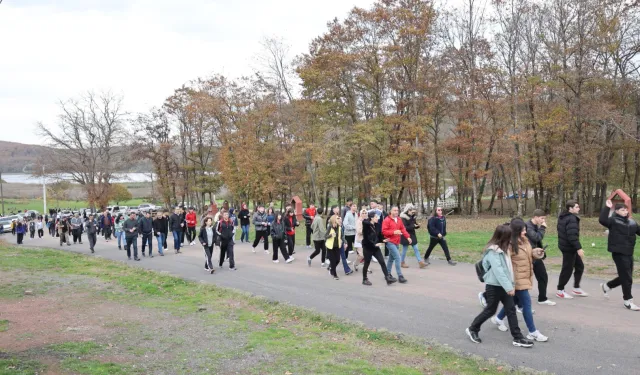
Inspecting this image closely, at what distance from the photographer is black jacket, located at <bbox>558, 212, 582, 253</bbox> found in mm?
7930

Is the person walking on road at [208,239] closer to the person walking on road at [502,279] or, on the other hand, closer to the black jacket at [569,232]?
the person walking on road at [502,279]

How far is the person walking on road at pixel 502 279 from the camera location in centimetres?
600

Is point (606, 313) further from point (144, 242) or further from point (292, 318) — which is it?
point (144, 242)

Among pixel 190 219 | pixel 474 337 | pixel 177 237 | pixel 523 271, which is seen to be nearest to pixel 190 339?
pixel 474 337

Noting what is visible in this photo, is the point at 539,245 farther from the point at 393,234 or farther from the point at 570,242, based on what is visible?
the point at 393,234

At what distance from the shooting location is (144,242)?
55.4 ft

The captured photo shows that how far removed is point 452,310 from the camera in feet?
25.7

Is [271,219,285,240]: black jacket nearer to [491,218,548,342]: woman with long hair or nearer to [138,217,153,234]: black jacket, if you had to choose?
[138,217,153,234]: black jacket

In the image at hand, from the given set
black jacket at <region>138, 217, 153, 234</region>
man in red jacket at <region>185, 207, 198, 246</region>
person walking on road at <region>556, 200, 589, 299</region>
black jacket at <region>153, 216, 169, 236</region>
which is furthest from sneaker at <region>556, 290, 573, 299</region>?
man in red jacket at <region>185, 207, 198, 246</region>

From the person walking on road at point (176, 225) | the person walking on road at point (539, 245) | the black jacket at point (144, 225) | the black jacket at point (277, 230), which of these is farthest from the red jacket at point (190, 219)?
the person walking on road at point (539, 245)

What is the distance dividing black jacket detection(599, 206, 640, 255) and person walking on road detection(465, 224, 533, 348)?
277cm

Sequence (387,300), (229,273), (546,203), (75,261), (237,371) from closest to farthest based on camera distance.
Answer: (237,371)
(387,300)
(229,273)
(75,261)
(546,203)

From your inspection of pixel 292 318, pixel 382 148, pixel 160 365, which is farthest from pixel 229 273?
pixel 382 148

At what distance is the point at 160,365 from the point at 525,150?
31176 mm
